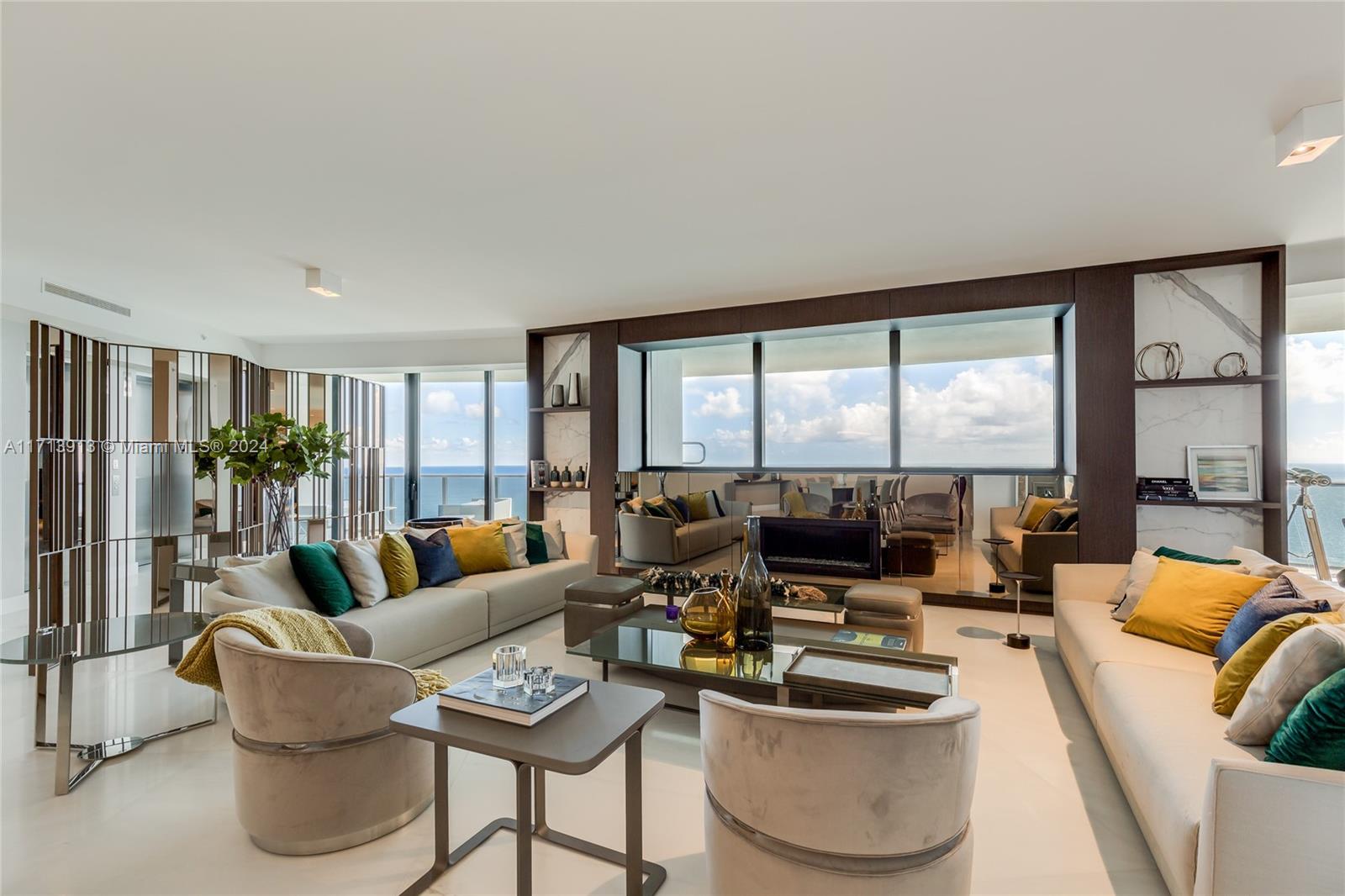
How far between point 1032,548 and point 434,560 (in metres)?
4.28

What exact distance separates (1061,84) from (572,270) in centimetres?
322

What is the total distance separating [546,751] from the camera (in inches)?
59.2

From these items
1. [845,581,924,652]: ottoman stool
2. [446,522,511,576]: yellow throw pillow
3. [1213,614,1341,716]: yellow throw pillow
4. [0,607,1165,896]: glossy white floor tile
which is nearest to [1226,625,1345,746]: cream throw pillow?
[1213,614,1341,716]: yellow throw pillow

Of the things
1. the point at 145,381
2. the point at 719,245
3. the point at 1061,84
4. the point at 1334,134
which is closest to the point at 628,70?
the point at 1061,84

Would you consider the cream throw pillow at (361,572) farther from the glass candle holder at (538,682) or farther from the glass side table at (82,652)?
the glass candle holder at (538,682)

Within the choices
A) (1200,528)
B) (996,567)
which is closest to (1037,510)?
(996,567)

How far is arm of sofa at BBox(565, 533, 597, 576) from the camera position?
5160mm

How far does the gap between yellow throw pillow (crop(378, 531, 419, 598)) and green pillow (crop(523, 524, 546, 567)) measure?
3.30 feet

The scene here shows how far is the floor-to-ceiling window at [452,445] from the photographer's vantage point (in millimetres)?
8195

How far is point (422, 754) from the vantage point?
210 cm

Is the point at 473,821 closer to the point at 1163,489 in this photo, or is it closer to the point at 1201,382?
the point at 1163,489

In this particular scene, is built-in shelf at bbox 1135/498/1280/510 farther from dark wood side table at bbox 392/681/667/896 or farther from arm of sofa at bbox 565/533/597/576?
dark wood side table at bbox 392/681/667/896

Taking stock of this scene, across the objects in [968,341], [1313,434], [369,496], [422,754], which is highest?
[968,341]

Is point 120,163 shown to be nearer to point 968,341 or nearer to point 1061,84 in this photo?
point 1061,84
